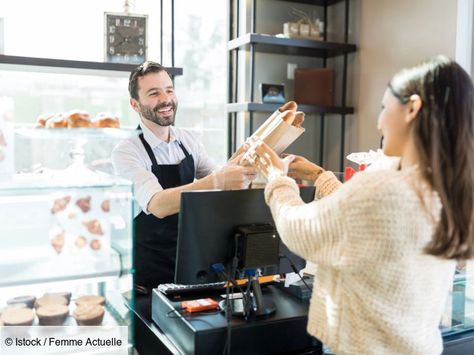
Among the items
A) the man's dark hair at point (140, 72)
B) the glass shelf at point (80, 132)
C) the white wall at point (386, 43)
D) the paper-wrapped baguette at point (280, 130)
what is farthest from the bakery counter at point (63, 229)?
the white wall at point (386, 43)

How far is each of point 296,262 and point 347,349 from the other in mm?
424

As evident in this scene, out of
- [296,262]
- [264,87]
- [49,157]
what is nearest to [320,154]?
[264,87]

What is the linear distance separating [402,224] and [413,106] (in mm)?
216

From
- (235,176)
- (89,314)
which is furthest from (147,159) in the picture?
(89,314)

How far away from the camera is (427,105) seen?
88 centimetres

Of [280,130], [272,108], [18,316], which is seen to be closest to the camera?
[18,316]

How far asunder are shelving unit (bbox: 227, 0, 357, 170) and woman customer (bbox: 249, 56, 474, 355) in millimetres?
2092

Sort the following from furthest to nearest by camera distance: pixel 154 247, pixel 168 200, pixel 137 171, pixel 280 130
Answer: pixel 154 247 → pixel 137 171 → pixel 168 200 → pixel 280 130

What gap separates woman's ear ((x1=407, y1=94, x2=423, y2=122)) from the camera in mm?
890

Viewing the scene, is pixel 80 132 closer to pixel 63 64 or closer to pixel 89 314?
pixel 89 314

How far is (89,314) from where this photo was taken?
110cm

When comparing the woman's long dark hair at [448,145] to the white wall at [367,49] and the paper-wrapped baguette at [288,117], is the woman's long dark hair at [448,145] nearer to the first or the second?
the paper-wrapped baguette at [288,117]

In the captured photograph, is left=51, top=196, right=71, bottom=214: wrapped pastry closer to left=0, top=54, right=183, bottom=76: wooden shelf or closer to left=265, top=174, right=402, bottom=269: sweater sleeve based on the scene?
left=265, top=174, right=402, bottom=269: sweater sleeve

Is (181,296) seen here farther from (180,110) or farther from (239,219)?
(180,110)
